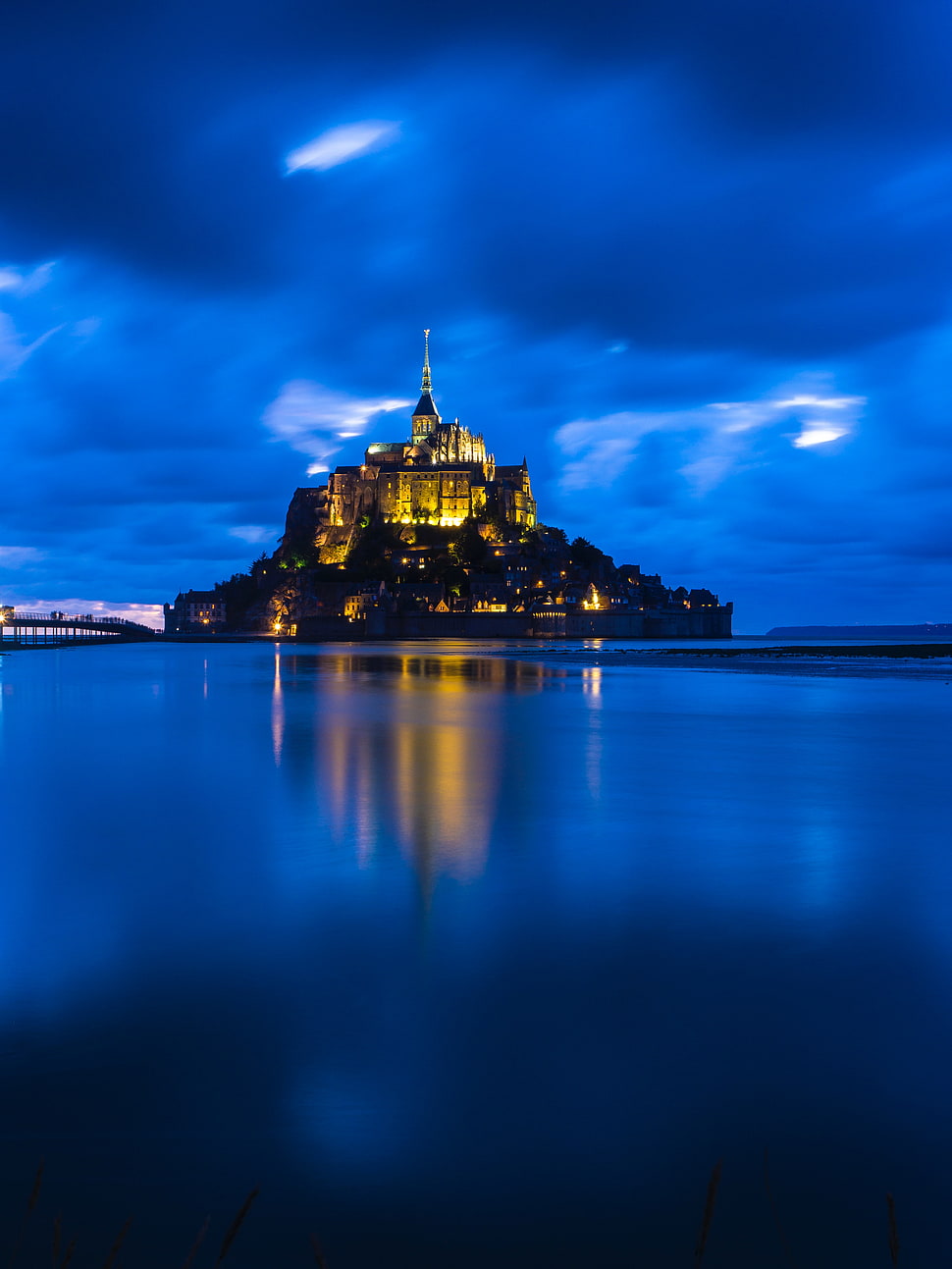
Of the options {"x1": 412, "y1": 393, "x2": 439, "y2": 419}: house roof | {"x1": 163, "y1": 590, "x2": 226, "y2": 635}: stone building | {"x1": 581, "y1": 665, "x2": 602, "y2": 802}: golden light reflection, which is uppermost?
{"x1": 412, "y1": 393, "x2": 439, "y2": 419}: house roof

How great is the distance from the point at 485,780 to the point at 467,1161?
989 centimetres

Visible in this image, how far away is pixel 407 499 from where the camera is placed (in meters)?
125

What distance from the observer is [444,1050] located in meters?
4.55

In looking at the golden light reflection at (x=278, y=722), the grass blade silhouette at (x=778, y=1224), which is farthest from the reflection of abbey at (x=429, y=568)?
the grass blade silhouette at (x=778, y=1224)

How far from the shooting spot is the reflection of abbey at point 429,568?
11475 cm

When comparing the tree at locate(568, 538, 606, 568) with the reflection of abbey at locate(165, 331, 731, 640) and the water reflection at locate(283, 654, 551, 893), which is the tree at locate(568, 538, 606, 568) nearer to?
the reflection of abbey at locate(165, 331, 731, 640)

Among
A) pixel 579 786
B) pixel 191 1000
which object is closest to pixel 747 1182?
pixel 191 1000

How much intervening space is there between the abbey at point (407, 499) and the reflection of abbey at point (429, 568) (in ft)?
0.47

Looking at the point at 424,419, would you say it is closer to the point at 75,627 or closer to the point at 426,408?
the point at 426,408

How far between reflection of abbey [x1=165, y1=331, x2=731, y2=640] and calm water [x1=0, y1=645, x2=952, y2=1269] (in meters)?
103

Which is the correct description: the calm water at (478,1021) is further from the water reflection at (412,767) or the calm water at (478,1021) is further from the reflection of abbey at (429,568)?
the reflection of abbey at (429,568)

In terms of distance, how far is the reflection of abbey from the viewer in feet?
376

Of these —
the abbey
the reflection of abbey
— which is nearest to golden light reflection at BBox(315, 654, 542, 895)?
the reflection of abbey

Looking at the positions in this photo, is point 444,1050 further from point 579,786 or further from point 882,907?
point 579,786
